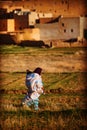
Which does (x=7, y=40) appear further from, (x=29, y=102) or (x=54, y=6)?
(x=29, y=102)

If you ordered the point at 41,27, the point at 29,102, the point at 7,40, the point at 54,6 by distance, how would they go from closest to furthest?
the point at 29,102 < the point at 7,40 < the point at 41,27 < the point at 54,6

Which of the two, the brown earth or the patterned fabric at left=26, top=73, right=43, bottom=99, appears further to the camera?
the brown earth

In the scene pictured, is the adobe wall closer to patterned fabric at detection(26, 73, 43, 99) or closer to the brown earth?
the brown earth

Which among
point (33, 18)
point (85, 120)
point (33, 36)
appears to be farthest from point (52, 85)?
point (33, 18)

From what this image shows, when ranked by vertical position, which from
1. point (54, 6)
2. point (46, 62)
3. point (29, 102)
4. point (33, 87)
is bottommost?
point (54, 6)

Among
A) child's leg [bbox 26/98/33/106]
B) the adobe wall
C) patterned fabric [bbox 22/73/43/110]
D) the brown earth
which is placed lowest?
the adobe wall

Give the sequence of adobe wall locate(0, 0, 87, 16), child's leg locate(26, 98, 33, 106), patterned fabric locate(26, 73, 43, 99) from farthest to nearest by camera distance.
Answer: adobe wall locate(0, 0, 87, 16) → child's leg locate(26, 98, 33, 106) → patterned fabric locate(26, 73, 43, 99)

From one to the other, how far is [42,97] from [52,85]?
91.1 inches

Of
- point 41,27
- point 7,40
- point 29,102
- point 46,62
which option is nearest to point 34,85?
point 29,102

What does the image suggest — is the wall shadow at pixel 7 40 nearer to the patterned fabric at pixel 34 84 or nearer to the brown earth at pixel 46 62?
the brown earth at pixel 46 62

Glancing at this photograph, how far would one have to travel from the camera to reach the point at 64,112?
539 cm

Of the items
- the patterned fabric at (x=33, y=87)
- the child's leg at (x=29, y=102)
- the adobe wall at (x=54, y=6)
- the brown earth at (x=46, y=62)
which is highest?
the patterned fabric at (x=33, y=87)

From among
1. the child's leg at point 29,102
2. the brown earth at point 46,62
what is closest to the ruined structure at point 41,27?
the brown earth at point 46,62

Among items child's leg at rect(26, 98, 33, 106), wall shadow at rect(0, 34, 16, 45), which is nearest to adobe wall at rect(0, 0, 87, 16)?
wall shadow at rect(0, 34, 16, 45)
